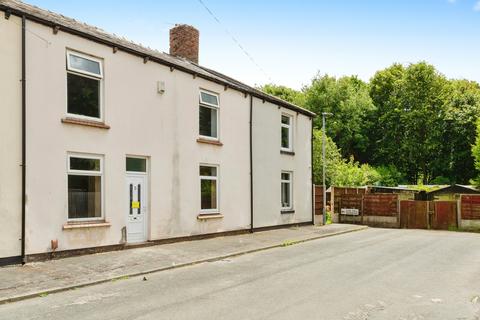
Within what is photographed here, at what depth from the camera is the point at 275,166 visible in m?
21.3

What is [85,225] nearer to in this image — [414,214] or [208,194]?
[208,194]

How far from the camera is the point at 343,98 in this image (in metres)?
53.2

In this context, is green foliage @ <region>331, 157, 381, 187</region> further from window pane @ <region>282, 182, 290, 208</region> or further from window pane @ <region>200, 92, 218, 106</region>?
window pane @ <region>200, 92, 218, 106</region>

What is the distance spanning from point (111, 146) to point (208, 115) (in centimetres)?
513

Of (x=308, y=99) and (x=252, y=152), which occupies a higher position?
(x=308, y=99)

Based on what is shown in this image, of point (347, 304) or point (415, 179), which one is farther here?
point (415, 179)

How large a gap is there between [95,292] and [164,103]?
804cm

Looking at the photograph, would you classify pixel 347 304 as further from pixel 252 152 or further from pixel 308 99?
pixel 308 99

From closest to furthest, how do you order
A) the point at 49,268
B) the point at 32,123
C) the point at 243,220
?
the point at 49,268
the point at 32,123
the point at 243,220

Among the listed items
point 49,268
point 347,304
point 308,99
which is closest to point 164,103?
point 49,268

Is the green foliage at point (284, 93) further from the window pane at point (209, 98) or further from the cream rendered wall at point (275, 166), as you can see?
the window pane at point (209, 98)

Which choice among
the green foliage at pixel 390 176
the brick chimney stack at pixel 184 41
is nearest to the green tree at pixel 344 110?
the green foliage at pixel 390 176

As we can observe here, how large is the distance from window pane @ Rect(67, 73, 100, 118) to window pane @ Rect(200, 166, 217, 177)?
5.03 meters

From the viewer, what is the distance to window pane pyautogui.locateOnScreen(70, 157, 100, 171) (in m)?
12.4
